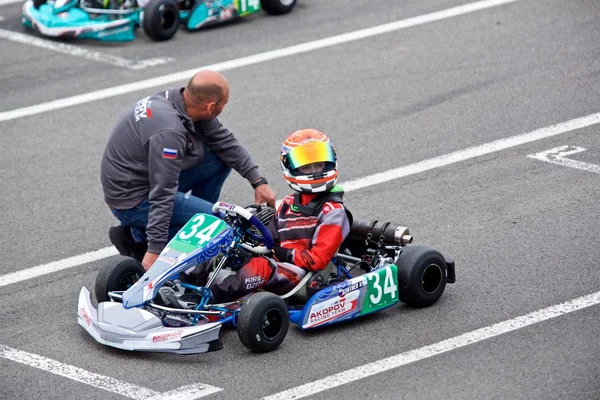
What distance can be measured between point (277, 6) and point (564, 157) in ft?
14.8

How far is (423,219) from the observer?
804 centimetres

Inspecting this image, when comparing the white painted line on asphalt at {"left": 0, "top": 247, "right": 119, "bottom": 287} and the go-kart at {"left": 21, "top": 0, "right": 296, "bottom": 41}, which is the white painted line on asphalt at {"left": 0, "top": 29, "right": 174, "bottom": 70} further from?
the white painted line on asphalt at {"left": 0, "top": 247, "right": 119, "bottom": 287}

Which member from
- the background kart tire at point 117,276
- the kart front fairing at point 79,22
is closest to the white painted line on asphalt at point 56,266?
the background kart tire at point 117,276

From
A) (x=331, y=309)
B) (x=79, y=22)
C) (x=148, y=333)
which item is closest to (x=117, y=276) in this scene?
(x=148, y=333)

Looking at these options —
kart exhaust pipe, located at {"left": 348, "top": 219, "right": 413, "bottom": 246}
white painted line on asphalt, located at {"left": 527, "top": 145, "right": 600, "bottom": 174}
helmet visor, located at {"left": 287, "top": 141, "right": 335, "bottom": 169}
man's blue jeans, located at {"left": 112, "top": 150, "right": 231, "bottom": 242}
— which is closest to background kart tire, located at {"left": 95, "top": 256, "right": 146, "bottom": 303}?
man's blue jeans, located at {"left": 112, "top": 150, "right": 231, "bottom": 242}

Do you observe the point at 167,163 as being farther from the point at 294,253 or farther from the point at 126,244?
the point at 294,253

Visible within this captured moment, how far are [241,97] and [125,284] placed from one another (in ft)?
13.1

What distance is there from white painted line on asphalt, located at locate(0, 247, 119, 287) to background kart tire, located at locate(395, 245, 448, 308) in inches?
85.2

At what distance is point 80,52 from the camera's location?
11.7 metres

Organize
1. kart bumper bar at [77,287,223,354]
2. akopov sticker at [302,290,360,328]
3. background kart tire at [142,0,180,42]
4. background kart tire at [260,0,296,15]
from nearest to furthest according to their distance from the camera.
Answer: kart bumper bar at [77,287,223,354] → akopov sticker at [302,290,360,328] → background kart tire at [142,0,180,42] → background kart tire at [260,0,296,15]

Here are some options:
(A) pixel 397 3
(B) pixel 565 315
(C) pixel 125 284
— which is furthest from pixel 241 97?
(B) pixel 565 315

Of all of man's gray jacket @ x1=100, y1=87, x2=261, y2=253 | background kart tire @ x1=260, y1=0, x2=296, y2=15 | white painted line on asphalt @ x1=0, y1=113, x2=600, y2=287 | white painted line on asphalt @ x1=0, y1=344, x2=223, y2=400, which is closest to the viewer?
white painted line on asphalt @ x1=0, y1=344, x2=223, y2=400

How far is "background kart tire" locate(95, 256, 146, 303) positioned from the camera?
664 centimetres

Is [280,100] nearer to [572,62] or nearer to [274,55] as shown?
[274,55]
